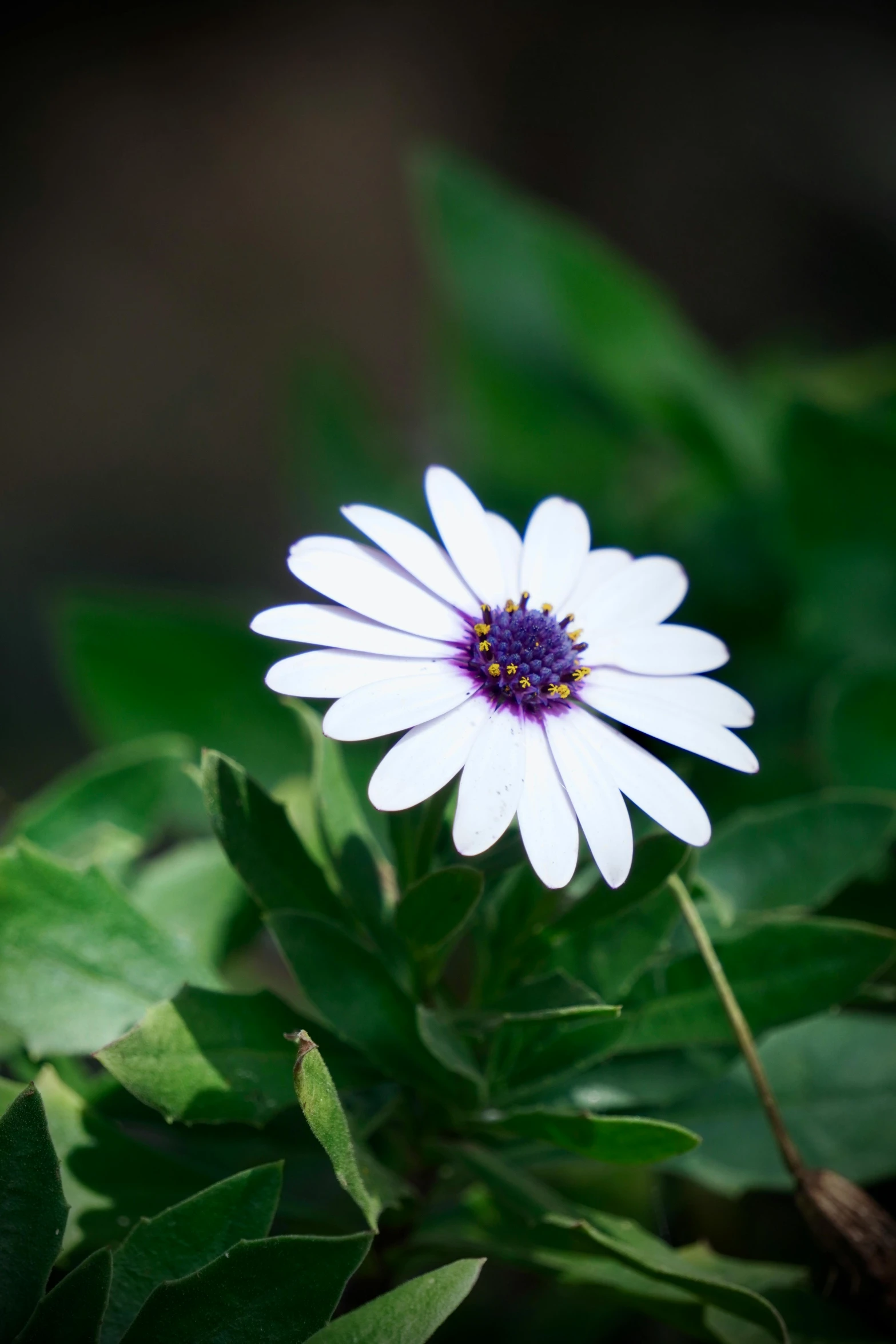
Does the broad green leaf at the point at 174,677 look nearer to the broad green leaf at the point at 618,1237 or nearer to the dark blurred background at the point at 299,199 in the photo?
the broad green leaf at the point at 618,1237

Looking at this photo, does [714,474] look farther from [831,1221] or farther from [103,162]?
[103,162]

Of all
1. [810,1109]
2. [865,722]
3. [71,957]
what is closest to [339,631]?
[71,957]

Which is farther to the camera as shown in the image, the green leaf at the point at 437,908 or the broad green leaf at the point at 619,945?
the broad green leaf at the point at 619,945

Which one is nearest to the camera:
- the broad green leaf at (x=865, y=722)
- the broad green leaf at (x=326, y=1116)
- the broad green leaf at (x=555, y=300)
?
the broad green leaf at (x=326, y=1116)

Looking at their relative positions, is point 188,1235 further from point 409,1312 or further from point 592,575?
point 592,575

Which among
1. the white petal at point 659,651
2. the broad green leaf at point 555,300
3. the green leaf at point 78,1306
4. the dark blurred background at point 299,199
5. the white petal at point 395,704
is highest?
the dark blurred background at point 299,199

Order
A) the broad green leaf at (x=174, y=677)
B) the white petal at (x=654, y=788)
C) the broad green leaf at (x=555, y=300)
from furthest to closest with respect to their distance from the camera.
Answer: the broad green leaf at (x=555, y=300) < the broad green leaf at (x=174, y=677) < the white petal at (x=654, y=788)

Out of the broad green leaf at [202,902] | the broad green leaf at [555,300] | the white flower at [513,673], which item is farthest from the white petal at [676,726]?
the broad green leaf at [555,300]
